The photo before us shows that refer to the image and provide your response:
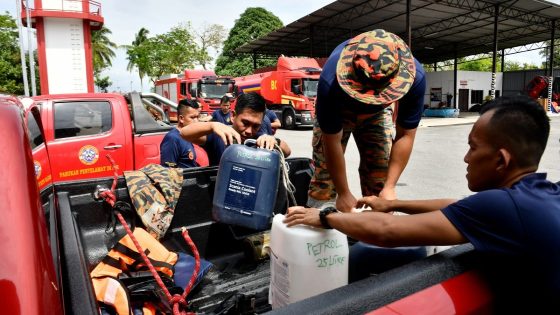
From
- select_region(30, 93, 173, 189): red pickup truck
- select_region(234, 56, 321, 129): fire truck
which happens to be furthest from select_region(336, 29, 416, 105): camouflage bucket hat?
select_region(234, 56, 321, 129): fire truck

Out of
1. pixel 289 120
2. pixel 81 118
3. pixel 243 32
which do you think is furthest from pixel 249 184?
pixel 243 32

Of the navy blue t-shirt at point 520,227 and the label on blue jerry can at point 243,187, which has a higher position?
the navy blue t-shirt at point 520,227

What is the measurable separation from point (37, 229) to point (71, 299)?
0.19 meters

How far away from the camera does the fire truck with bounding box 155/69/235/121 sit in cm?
2006

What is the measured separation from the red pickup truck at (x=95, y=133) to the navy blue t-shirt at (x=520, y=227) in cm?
439

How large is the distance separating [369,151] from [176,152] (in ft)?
6.20

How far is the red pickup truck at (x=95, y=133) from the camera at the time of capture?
4.68m

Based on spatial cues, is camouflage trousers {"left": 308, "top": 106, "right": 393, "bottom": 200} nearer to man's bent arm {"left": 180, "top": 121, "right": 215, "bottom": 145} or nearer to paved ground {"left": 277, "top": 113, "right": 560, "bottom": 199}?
man's bent arm {"left": 180, "top": 121, "right": 215, "bottom": 145}

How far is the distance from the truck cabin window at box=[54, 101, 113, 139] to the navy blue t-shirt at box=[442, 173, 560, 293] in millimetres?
4584

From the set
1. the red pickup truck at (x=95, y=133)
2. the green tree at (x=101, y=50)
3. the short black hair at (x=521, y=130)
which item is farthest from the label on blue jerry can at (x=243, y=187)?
the green tree at (x=101, y=50)

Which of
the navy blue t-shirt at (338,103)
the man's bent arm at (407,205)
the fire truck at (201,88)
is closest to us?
the man's bent arm at (407,205)

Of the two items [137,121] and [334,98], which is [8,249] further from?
[137,121]

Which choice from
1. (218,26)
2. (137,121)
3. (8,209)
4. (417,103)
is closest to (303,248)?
(8,209)

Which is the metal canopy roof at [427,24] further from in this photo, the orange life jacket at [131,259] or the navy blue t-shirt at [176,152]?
the orange life jacket at [131,259]
